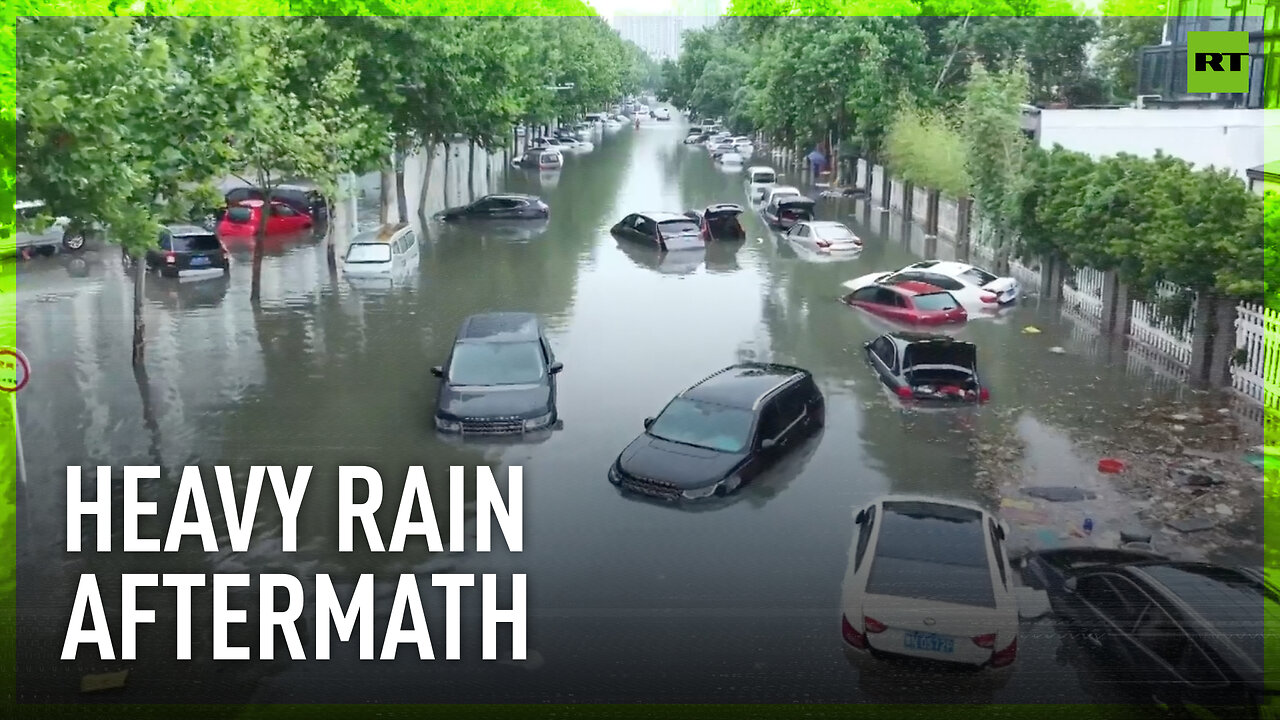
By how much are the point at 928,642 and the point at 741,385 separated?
628 cm

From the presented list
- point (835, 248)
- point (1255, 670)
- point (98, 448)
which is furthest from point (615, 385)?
point (835, 248)

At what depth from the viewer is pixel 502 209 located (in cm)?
4297

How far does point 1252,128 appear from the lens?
33281mm

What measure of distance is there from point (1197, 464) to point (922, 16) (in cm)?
4236

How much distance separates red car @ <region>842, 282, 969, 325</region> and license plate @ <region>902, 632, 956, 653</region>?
1532cm

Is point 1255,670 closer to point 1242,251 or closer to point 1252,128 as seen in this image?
point 1242,251

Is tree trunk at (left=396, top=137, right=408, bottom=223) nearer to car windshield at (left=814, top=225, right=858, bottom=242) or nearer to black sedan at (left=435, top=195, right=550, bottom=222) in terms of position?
black sedan at (left=435, top=195, right=550, bottom=222)

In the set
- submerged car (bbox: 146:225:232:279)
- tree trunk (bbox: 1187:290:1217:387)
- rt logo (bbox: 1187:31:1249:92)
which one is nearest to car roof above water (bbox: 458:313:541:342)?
tree trunk (bbox: 1187:290:1217:387)

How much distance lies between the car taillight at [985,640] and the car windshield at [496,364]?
867 centimetres

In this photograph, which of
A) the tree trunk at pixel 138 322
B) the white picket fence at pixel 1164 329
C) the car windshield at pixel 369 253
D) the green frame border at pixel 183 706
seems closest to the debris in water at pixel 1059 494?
the green frame border at pixel 183 706

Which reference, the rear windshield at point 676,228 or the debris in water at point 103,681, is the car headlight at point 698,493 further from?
the rear windshield at point 676,228

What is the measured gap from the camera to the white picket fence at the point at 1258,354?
56.5 ft

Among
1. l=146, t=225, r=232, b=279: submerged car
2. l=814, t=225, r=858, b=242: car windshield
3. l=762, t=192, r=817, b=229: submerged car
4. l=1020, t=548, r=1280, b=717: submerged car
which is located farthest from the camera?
l=762, t=192, r=817, b=229: submerged car

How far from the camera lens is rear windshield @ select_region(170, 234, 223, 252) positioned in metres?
29.0
